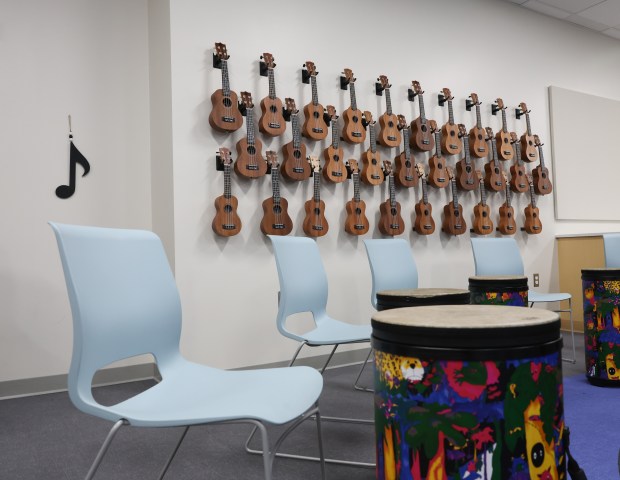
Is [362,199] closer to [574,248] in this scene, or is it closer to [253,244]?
[253,244]

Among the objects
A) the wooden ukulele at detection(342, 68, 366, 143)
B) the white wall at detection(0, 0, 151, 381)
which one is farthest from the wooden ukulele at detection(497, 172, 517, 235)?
the white wall at detection(0, 0, 151, 381)

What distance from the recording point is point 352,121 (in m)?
3.75

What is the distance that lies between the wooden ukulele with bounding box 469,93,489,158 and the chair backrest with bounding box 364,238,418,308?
1734 millimetres

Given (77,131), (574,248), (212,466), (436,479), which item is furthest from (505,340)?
(574,248)

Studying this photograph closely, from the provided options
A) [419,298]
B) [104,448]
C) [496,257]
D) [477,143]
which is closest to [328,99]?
[477,143]

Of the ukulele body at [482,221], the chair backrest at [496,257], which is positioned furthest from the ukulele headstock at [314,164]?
the ukulele body at [482,221]

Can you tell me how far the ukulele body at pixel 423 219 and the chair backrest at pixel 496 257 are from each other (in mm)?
425

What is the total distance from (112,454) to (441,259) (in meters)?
2.97

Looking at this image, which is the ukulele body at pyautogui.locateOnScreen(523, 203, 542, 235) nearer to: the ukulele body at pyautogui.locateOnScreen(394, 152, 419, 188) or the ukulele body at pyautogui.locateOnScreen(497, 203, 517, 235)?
the ukulele body at pyautogui.locateOnScreen(497, 203, 517, 235)

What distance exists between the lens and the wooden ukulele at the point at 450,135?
14.1 feet

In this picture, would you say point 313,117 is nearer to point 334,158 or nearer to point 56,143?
point 334,158

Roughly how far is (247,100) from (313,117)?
50 centimetres

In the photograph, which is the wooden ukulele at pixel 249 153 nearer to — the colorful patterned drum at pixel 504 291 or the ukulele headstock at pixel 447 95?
the colorful patterned drum at pixel 504 291

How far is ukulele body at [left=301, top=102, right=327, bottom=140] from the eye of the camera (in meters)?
3.55
